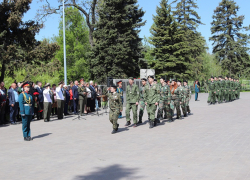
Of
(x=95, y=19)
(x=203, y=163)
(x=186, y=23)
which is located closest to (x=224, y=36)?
(x=186, y=23)

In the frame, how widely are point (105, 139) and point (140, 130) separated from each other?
2185 mm

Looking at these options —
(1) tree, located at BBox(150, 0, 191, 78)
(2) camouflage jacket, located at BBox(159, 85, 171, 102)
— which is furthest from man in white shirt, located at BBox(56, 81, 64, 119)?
(1) tree, located at BBox(150, 0, 191, 78)

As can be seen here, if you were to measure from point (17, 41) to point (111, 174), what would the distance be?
19107 mm

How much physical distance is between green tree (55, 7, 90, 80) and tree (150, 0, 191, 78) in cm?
1459

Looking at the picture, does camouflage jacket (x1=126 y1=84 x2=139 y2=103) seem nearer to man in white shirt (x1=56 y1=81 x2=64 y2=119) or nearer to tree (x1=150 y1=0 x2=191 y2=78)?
man in white shirt (x1=56 y1=81 x2=64 y2=119)

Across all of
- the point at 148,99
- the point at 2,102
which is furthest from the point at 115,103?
the point at 2,102


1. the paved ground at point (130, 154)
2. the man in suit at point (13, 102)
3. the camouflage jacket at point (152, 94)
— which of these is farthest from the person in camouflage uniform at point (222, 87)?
the man in suit at point (13, 102)

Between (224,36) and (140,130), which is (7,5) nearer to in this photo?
(140,130)

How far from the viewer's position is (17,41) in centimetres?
2311

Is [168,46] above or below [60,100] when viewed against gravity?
above

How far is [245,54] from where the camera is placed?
55.8 meters

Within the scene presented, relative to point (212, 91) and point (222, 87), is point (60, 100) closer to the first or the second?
point (212, 91)

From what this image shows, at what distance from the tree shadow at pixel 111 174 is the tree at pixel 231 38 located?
52.8 metres

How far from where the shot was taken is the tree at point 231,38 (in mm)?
55875
